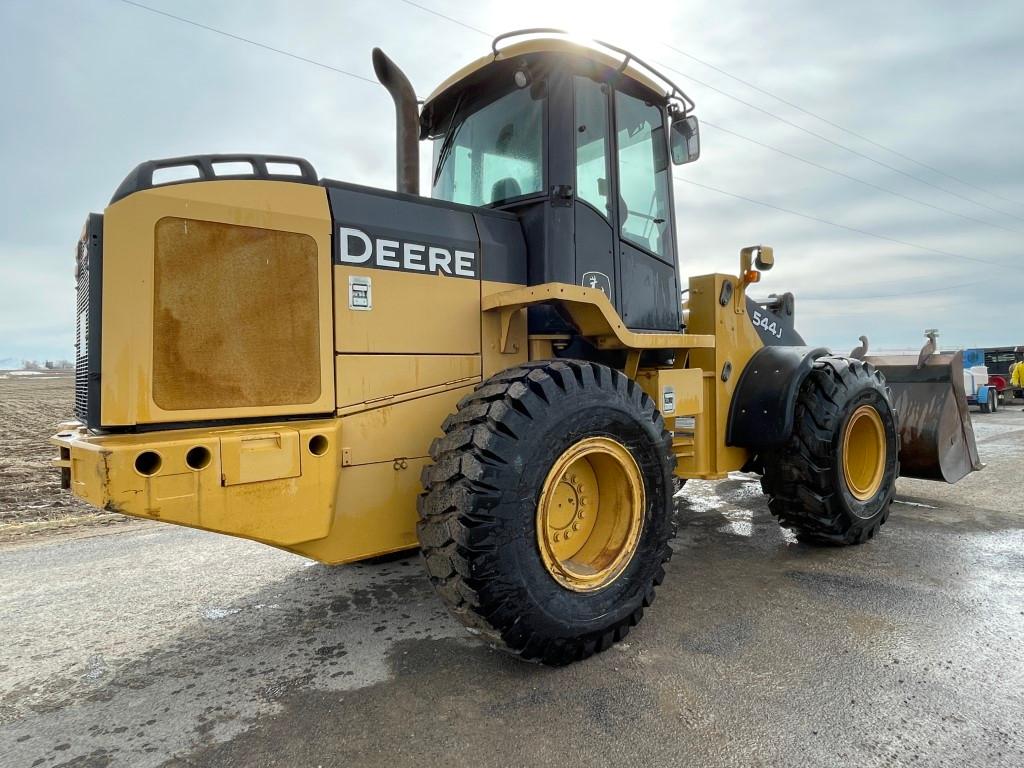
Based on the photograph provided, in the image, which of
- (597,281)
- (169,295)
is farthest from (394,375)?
(597,281)

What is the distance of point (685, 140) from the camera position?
421cm

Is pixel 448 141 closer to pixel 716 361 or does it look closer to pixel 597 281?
pixel 597 281

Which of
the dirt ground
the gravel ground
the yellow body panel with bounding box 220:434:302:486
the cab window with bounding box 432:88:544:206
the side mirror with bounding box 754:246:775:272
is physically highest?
the cab window with bounding box 432:88:544:206

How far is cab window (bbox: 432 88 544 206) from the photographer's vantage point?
350 cm

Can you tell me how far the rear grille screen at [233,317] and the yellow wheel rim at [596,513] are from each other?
130 cm

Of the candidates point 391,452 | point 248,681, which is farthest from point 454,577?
point 248,681

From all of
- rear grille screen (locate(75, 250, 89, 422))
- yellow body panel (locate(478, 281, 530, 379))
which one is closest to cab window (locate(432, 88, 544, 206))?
yellow body panel (locate(478, 281, 530, 379))

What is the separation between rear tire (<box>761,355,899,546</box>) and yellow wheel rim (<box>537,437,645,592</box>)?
1.85m

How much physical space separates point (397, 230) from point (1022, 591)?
13.5ft

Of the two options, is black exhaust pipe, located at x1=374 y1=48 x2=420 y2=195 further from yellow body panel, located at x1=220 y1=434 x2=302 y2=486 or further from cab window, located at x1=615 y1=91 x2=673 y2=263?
yellow body panel, located at x1=220 y1=434 x2=302 y2=486

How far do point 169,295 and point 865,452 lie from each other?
4986 mm

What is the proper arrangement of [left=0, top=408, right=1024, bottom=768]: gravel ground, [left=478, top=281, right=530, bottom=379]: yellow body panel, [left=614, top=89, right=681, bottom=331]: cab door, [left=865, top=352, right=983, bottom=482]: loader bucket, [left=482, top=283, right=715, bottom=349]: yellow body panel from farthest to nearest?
1. [left=865, top=352, right=983, bottom=482]: loader bucket
2. [left=614, top=89, right=681, bottom=331]: cab door
3. [left=478, top=281, right=530, bottom=379]: yellow body panel
4. [left=482, top=283, right=715, bottom=349]: yellow body panel
5. [left=0, top=408, right=1024, bottom=768]: gravel ground

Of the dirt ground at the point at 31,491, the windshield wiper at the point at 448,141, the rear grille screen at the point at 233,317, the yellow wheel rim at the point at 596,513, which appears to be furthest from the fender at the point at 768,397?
the dirt ground at the point at 31,491

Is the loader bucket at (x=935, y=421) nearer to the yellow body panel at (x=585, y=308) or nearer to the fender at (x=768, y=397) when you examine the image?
the fender at (x=768, y=397)
